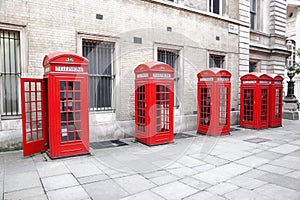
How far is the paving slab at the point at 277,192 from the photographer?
155 inches

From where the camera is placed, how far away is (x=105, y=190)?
417 cm

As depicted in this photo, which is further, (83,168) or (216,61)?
(216,61)

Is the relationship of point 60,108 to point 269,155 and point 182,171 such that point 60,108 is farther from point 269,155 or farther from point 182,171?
point 269,155

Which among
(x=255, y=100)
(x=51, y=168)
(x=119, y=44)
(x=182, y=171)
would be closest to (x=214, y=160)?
(x=182, y=171)

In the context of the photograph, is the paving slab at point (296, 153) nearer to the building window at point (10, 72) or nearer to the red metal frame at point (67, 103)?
the red metal frame at point (67, 103)

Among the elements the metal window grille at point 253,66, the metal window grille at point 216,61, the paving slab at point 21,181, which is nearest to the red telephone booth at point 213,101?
the metal window grille at point 216,61

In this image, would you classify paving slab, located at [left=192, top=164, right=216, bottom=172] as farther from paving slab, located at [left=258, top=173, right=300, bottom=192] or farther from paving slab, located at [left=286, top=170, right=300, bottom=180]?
paving slab, located at [left=286, top=170, right=300, bottom=180]

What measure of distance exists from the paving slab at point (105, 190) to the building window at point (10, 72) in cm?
390

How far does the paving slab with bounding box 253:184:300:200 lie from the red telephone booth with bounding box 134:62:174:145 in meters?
3.68

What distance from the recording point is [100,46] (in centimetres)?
826

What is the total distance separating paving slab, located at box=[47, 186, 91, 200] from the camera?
12.7 feet

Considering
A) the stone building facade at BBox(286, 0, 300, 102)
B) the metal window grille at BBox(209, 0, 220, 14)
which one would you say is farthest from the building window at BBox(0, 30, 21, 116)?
the stone building facade at BBox(286, 0, 300, 102)

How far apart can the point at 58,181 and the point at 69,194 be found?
0.69 metres

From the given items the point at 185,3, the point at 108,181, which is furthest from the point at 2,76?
the point at 185,3
